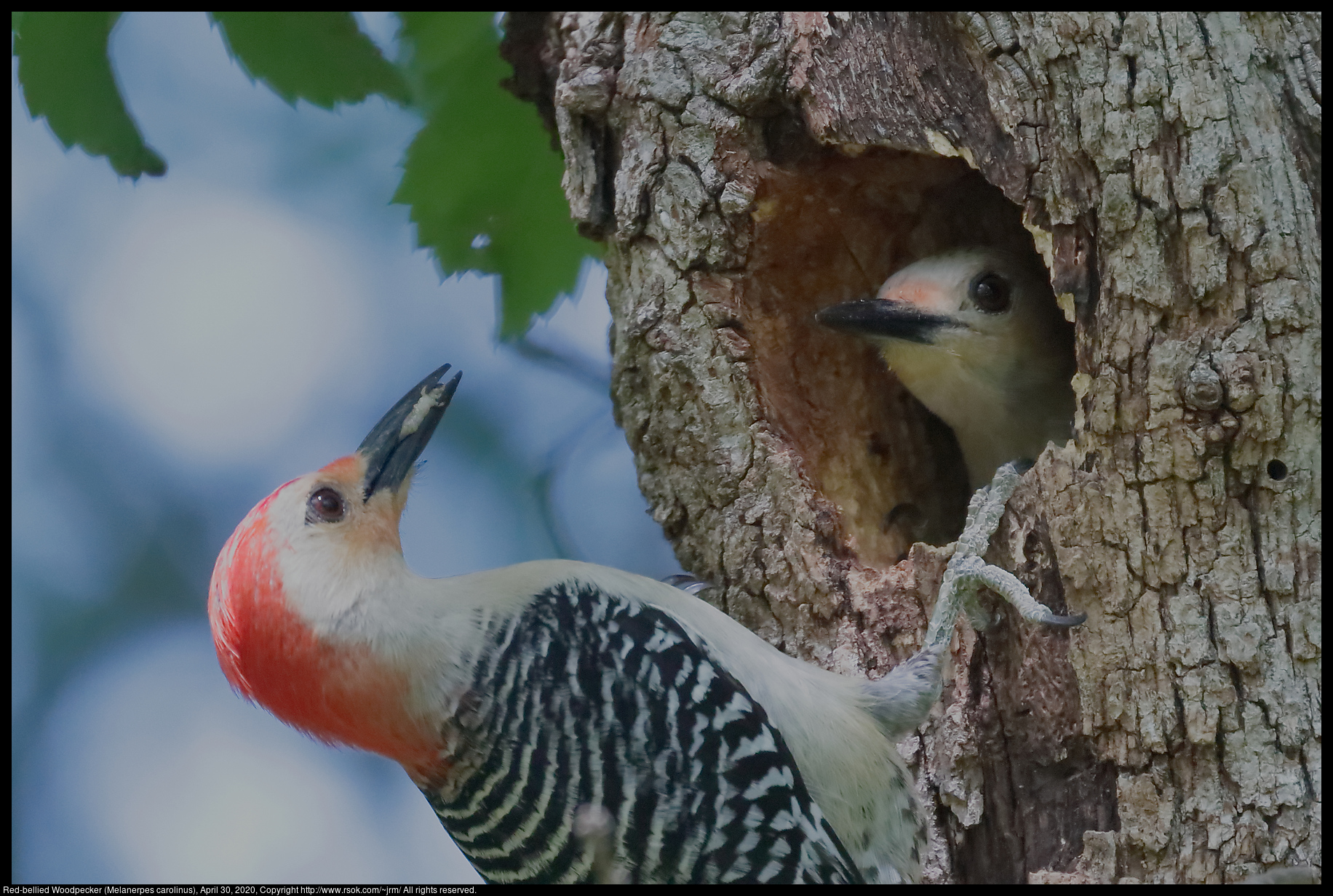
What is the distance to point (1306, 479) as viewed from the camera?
2.73 meters

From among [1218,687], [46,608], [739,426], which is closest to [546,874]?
[739,426]

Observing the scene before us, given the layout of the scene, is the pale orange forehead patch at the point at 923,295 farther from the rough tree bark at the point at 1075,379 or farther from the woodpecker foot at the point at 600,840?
the woodpecker foot at the point at 600,840

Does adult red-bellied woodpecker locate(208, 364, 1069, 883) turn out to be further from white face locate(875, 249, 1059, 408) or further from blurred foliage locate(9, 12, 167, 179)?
blurred foliage locate(9, 12, 167, 179)

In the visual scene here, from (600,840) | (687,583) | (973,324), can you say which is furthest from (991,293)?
(600,840)

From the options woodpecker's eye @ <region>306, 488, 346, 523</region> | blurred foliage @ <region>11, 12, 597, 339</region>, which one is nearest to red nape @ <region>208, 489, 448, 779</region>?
woodpecker's eye @ <region>306, 488, 346, 523</region>

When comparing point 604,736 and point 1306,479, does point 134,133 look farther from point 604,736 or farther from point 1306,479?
point 1306,479

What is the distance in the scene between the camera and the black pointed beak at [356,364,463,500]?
3.58 metres

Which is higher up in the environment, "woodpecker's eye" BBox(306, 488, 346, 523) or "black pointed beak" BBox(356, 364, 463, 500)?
"black pointed beak" BBox(356, 364, 463, 500)

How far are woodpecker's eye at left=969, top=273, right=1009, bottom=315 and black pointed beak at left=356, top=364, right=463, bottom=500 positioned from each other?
6.13ft

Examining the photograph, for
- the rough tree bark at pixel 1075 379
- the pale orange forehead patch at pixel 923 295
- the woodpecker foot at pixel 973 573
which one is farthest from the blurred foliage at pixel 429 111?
the woodpecker foot at pixel 973 573

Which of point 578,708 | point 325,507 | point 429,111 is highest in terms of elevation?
point 429,111

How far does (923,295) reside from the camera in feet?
12.6

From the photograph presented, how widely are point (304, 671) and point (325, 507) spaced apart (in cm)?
52

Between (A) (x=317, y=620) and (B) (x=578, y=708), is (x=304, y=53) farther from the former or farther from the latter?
(B) (x=578, y=708)
